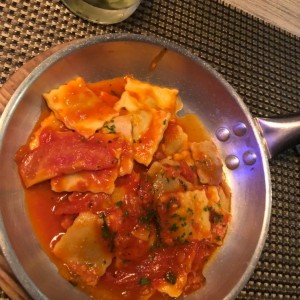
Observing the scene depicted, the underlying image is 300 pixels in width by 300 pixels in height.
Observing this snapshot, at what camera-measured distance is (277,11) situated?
198 cm

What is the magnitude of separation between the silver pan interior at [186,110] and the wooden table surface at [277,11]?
505 millimetres

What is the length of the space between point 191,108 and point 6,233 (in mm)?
789

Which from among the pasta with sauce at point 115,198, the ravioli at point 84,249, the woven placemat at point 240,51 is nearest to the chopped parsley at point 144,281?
the pasta with sauce at point 115,198

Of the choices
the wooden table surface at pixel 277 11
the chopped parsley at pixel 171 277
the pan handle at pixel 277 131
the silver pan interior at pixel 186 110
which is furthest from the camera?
the wooden table surface at pixel 277 11

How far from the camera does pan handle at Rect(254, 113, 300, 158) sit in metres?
1.62

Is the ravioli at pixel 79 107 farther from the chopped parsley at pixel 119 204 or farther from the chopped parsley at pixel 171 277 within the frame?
the chopped parsley at pixel 171 277

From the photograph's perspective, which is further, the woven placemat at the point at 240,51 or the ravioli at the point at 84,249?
the woven placemat at the point at 240,51

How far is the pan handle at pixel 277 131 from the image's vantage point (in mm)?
1619

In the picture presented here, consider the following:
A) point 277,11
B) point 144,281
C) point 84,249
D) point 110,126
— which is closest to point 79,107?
point 110,126

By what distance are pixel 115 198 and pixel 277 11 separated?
1.21m

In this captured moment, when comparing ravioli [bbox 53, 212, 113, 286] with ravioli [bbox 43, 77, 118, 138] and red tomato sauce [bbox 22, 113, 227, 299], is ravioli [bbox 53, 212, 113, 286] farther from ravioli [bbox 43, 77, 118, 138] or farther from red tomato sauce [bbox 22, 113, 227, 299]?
ravioli [bbox 43, 77, 118, 138]

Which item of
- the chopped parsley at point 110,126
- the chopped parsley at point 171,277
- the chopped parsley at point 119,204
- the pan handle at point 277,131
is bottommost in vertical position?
the chopped parsley at point 171,277

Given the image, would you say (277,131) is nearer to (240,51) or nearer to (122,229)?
(240,51)

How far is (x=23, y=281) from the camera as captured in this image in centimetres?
113
